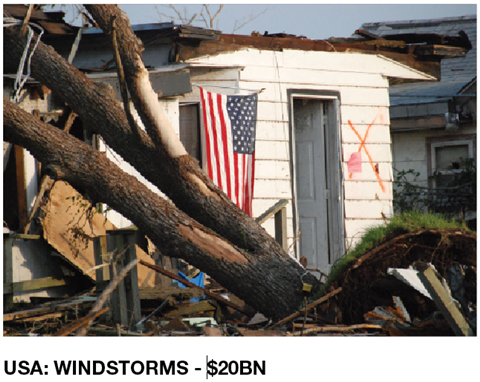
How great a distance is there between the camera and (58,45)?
795cm

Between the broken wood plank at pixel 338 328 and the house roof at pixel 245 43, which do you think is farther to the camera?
the house roof at pixel 245 43

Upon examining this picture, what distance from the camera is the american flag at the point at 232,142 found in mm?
7301

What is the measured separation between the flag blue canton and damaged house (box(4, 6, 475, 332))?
28 cm

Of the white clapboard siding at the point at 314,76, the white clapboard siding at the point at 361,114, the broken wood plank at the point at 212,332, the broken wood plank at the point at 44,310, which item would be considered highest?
the white clapboard siding at the point at 314,76

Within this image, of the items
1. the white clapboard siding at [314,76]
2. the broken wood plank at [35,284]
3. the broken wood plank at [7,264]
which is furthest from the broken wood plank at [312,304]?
the white clapboard siding at [314,76]

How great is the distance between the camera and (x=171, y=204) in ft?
16.7

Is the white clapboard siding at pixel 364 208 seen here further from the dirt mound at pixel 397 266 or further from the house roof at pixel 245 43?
the dirt mound at pixel 397 266

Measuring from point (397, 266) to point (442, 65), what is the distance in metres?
11.2

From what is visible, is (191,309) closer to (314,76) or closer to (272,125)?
(272,125)

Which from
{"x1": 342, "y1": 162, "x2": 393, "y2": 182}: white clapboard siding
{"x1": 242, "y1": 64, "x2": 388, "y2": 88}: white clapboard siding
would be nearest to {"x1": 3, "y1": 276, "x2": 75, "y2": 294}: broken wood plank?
{"x1": 242, "y1": 64, "x2": 388, "y2": 88}: white clapboard siding

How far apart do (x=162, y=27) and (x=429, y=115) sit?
270 inches

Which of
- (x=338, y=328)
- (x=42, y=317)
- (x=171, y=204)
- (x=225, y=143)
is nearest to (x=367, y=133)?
(x=225, y=143)

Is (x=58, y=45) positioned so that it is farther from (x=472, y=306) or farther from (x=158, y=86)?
(x=472, y=306)

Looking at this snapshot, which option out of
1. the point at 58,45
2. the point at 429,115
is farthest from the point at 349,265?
the point at 429,115
